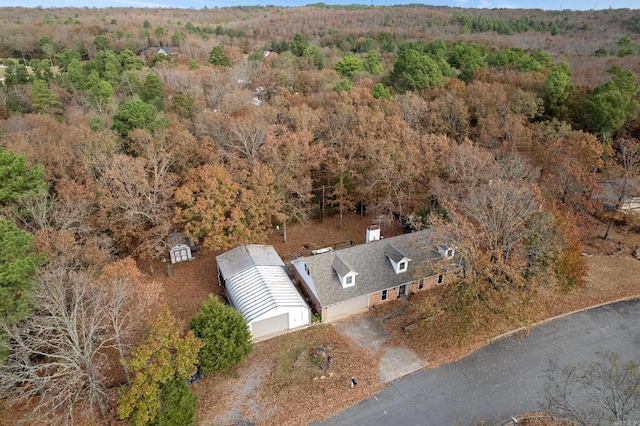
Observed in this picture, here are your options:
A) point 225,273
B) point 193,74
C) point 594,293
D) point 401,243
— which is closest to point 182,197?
point 225,273

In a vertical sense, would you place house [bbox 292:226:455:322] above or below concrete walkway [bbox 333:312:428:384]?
above

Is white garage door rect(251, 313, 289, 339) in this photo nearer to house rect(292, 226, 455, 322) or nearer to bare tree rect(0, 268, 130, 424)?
house rect(292, 226, 455, 322)

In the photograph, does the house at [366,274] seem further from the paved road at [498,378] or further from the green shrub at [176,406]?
the green shrub at [176,406]

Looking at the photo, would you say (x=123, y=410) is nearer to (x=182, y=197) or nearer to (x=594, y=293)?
(x=182, y=197)

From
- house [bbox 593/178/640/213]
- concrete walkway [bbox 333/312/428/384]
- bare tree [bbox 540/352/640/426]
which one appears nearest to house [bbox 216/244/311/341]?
concrete walkway [bbox 333/312/428/384]

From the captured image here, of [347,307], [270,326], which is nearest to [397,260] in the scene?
[347,307]

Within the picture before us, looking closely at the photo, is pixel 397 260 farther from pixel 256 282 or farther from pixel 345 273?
pixel 256 282
